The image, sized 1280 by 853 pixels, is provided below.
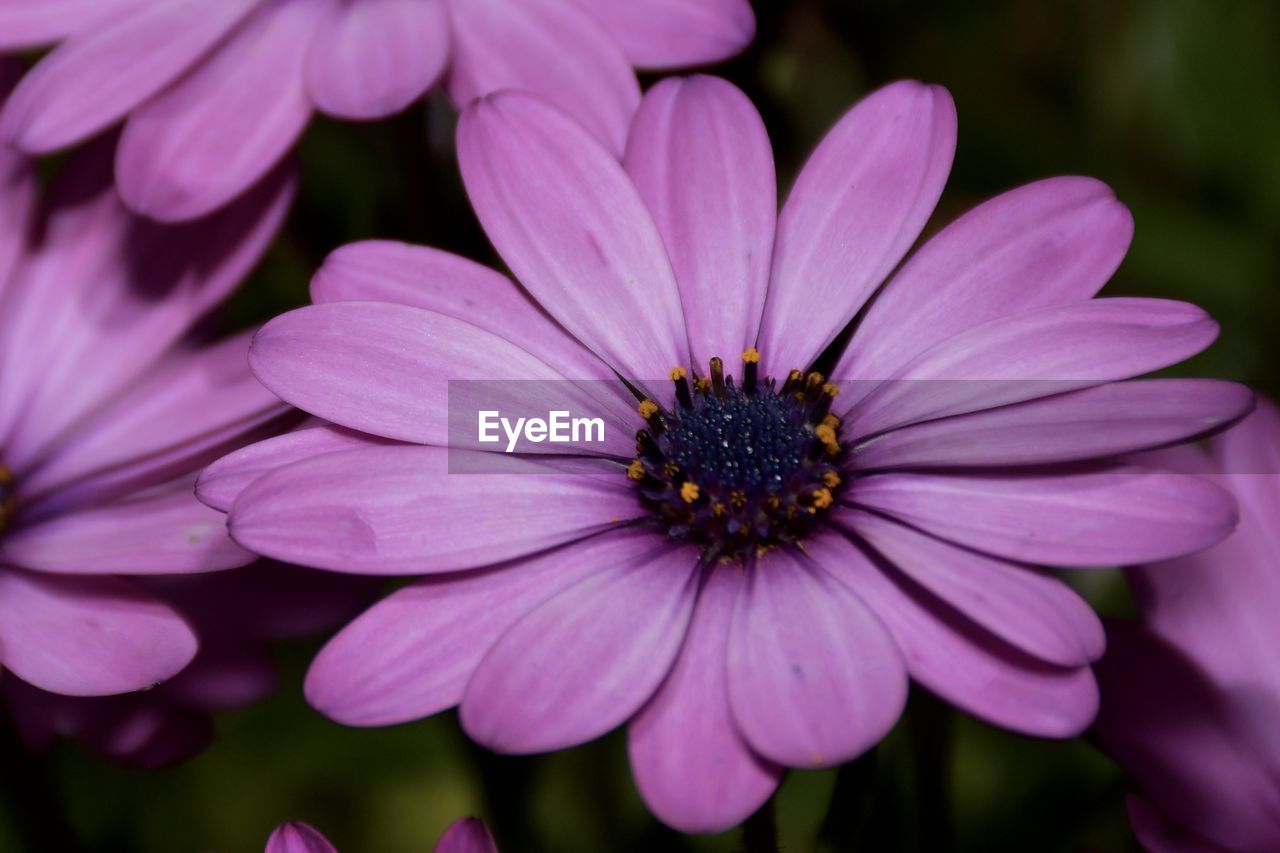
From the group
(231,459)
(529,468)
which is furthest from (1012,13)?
(231,459)

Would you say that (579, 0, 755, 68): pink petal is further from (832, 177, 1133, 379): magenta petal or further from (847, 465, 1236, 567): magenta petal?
(847, 465, 1236, 567): magenta petal

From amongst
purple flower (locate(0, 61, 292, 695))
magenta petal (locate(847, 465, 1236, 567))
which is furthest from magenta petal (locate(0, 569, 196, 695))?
magenta petal (locate(847, 465, 1236, 567))

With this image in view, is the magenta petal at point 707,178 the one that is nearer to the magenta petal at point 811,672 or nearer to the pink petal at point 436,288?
the pink petal at point 436,288

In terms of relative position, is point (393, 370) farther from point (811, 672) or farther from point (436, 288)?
point (811, 672)

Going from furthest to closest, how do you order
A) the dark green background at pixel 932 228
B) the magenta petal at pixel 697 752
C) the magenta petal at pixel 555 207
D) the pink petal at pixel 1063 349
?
the dark green background at pixel 932 228 < the magenta petal at pixel 555 207 < the pink petal at pixel 1063 349 < the magenta petal at pixel 697 752

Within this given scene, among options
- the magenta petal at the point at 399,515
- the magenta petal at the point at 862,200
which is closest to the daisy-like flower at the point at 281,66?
the magenta petal at the point at 862,200

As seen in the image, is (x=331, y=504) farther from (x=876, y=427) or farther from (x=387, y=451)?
(x=876, y=427)

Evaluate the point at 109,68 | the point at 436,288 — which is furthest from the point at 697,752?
the point at 109,68
